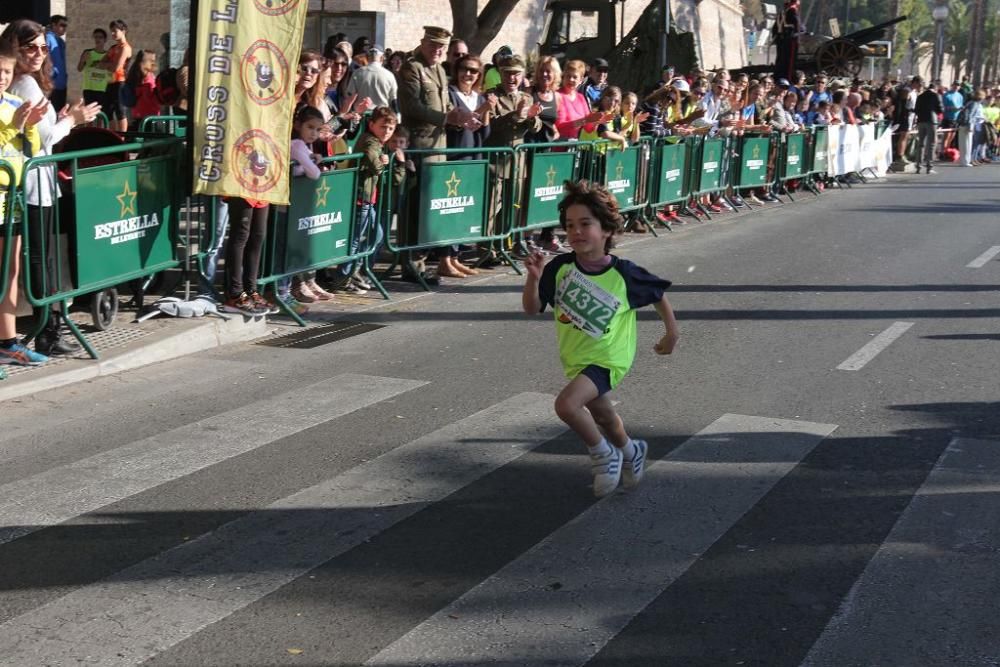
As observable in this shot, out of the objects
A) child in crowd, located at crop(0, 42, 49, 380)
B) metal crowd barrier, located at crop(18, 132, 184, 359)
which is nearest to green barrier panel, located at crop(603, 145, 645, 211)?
metal crowd barrier, located at crop(18, 132, 184, 359)

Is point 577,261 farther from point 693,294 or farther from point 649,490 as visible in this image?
point 693,294

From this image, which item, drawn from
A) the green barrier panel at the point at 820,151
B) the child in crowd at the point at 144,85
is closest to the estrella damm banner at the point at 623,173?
the child in crowd at the point at 144,85

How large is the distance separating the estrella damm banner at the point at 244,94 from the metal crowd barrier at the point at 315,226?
1.74 ft

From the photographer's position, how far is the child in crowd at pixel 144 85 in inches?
627

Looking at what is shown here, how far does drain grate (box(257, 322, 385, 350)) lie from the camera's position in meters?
9.59

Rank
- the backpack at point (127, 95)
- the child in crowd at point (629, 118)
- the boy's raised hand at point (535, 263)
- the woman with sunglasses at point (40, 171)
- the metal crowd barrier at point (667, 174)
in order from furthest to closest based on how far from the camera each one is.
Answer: the metal crowd barrier at point (667, 174)
the backpack at point (127, 95)
the child in crowd at point (629, 118)
the woman with sunglasses at point (40, 171)
the boy's raised hand at point (535, 263)

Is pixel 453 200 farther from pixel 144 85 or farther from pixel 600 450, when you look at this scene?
pixel 600 450

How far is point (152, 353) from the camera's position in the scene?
29.0 feet

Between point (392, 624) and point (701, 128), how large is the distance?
48.1 ft

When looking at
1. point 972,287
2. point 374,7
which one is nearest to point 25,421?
point 972,287

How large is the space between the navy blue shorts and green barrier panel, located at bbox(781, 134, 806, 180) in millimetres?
17535

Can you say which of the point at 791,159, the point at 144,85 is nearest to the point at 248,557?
the point at 144,85

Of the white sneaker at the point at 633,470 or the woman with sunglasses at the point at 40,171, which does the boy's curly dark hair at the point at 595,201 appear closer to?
the white sneaker at the point at 633,470

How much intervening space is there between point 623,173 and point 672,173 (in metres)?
1.91
